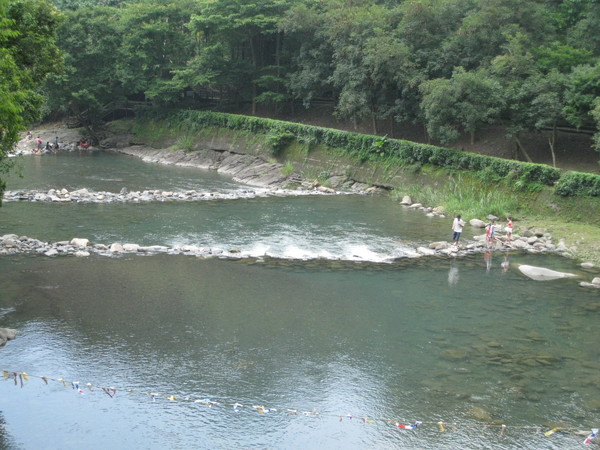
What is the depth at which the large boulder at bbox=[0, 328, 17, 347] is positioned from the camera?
17.2m

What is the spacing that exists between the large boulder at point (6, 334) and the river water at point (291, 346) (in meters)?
0.21

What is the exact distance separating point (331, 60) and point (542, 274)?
106 feet

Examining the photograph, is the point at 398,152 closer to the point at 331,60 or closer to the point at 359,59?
the point at 359,59

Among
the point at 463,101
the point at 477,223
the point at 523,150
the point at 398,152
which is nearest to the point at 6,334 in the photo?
the point at 477,223

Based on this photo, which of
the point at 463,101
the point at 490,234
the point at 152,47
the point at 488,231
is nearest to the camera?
the point at 490,234

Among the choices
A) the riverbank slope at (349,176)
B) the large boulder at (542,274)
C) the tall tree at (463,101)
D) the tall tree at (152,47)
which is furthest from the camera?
the tall tree at (152,47)

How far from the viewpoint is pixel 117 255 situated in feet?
83.8

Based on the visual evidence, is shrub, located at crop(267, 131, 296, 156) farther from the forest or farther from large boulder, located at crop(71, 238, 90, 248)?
large boulder, located at crop(71, 238, 90, 248)

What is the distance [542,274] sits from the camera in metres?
24.9

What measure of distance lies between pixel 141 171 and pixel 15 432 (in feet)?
120

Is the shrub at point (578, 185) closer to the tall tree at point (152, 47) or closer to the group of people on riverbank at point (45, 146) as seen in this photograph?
the tall tree at point (152, 47)

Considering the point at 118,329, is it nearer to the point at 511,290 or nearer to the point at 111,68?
the point at 511,290

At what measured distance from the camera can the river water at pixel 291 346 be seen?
548 inches

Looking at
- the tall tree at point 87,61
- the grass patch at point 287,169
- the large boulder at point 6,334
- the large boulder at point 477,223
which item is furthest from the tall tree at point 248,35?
the large boulder at point 6,334
